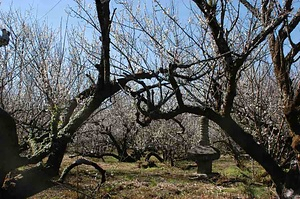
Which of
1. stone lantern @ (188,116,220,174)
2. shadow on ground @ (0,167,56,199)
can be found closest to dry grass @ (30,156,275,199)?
stone lantern @ (188,116,220,174)

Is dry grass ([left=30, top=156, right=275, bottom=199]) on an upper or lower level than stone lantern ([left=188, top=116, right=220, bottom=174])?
lower

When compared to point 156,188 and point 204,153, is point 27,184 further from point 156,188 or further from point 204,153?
point 204,153

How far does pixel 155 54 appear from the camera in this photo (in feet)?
19.0

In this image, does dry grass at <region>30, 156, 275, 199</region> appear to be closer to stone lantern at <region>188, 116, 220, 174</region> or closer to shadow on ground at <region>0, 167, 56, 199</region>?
stone lantern at <region>188, 116, 220, 174</region>

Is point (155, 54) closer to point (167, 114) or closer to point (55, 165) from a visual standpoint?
point (167, 114)

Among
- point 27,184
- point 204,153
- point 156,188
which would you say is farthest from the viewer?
point 204,153

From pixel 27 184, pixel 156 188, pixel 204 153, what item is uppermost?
pixel 204 153

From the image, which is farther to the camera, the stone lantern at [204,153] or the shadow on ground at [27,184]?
the stone lantern at [204,153]

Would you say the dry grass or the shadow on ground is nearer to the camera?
the shadow on ground

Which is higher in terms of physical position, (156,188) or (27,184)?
(27,184)

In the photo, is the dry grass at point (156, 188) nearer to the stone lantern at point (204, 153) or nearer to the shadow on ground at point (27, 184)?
the stone lantern at point (204, 153)

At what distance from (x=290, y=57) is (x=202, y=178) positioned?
5903 millimetres

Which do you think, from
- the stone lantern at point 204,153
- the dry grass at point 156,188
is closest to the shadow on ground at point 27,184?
the dry grass at point 156,188

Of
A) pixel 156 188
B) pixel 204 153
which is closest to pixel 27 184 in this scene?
pixel 156 188
